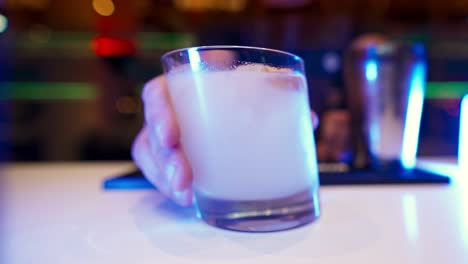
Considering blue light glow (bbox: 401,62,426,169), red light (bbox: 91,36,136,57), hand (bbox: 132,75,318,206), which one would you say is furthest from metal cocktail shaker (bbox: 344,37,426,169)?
red light (bbox: 91,36,136,57)

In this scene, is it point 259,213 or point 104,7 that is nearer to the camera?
point 259,213

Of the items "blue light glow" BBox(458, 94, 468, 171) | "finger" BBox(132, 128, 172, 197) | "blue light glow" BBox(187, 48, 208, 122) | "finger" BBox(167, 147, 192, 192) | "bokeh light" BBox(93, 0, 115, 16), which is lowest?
"blue light glow" BBox(458, 94, 468, 171)

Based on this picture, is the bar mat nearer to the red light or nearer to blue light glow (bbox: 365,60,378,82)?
blue light glow (bbox: 365,60,378,82)

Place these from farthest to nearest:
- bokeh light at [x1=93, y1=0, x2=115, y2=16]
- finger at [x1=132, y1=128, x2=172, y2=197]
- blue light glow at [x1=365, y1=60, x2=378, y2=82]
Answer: bokeh light at [x1=93, y1=0, x2=115, y2=16]
blue light glow at [x1=365, y1=60, x2=378, y2=82]
finger at [x1=132, y1=128, x2=172, y2=197]

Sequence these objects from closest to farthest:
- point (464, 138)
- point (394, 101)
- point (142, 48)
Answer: point (394, 101), point (464, 138), point (142, 48)

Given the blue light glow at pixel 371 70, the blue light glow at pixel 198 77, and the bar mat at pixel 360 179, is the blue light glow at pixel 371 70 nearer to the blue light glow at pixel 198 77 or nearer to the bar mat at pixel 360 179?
the bar mat at pixel 360 179

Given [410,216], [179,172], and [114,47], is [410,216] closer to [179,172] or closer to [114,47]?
[179,172]

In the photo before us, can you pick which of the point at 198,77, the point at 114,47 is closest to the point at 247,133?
the point at 198,77

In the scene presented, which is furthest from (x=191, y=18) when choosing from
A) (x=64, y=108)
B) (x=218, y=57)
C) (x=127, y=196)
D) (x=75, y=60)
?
(x=218, y=57)
